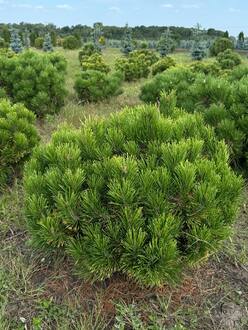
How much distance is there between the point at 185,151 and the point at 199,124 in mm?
477

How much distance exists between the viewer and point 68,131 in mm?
2596

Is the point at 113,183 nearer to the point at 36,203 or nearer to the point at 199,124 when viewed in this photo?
the point at 36,203

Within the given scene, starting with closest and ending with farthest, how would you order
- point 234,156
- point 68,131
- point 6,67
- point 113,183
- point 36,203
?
1. point 113,183
2. point 36,203
3. point 68,131
4. point 234,156
5. point 6,67

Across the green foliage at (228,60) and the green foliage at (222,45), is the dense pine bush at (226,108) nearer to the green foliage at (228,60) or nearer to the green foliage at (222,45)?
the green foliage at (228,60)

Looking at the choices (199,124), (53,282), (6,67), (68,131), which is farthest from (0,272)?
(6,67)

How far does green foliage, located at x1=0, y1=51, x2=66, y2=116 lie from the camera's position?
6543 millimetres

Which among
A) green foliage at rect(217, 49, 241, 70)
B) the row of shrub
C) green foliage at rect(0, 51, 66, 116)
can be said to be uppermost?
the row of shrub

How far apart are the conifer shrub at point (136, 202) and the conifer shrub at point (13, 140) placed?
4.54ft

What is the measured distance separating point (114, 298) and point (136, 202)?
666 millimetres

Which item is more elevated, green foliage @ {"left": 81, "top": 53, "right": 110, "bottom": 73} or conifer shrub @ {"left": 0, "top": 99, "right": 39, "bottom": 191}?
conifer shrub @ {"left": 0, "top": 99, "right": 39, "bottom": 191}

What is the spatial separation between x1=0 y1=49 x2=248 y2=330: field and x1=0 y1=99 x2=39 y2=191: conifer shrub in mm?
990

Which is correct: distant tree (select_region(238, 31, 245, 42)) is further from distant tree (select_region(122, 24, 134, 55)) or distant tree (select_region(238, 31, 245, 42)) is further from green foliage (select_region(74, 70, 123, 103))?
green foliage (select_region(74, 70, 123, 103))

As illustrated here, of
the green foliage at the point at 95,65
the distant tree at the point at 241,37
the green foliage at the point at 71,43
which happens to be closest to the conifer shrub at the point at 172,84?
the green foliage at the point at 95,65

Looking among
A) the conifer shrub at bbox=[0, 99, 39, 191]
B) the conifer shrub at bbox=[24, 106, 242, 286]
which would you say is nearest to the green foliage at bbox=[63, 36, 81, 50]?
the conifer shrub at bbox=[0, 99, 39, 191]
